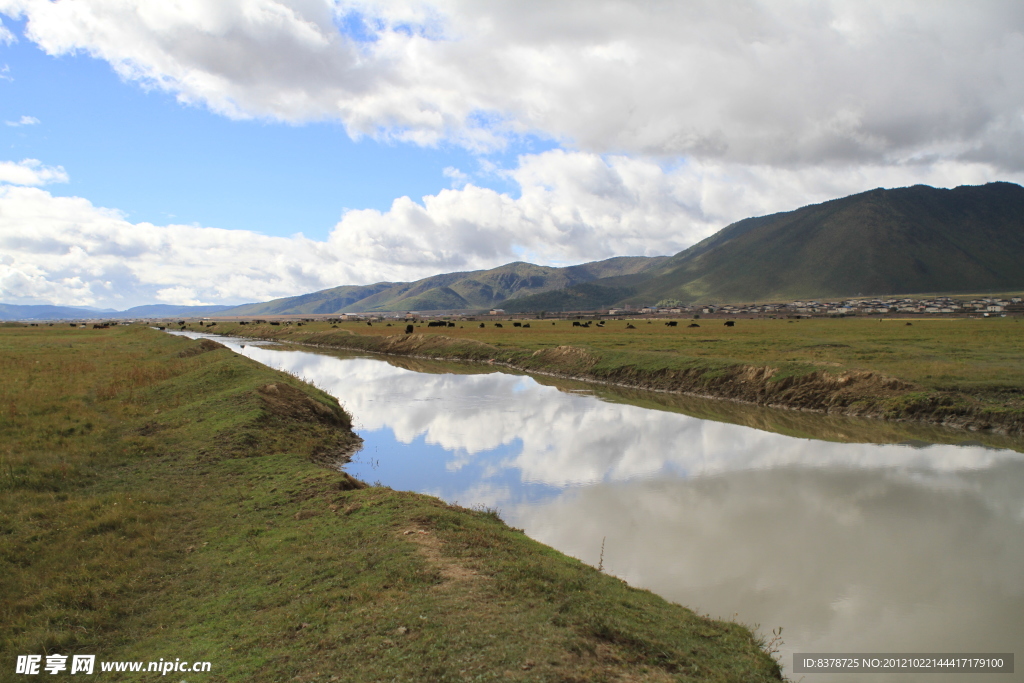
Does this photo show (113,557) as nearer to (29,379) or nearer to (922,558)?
(922,558)

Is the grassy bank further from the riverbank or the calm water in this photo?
the riverbank

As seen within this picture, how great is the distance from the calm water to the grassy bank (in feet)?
8.72

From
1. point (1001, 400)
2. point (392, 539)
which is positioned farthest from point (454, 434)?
point (1001, 400)

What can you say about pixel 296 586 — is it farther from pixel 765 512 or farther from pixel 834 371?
pixel 834 371

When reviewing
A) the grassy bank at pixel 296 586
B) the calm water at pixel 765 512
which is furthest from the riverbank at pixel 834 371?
the grassy bank at pixel 296 586

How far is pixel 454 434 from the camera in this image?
2816cm

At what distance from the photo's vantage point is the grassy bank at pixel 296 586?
7578mm

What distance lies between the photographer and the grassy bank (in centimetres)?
758

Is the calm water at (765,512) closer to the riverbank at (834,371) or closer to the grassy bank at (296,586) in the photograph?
the grassy bank at (296,586)

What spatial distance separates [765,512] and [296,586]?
13.8 metres

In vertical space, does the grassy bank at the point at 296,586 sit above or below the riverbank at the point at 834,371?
below

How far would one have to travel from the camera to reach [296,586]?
979 centimetres

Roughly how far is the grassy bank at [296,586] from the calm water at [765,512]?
266 cm

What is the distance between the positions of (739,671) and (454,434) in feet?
69.2
